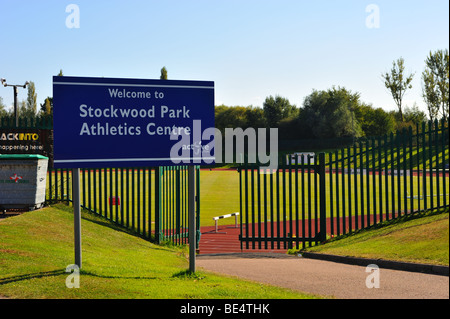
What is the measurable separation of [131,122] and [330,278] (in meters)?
4.19

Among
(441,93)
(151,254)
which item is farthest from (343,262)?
(441,93)

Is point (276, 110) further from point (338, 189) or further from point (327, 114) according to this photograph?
point (338, 189)

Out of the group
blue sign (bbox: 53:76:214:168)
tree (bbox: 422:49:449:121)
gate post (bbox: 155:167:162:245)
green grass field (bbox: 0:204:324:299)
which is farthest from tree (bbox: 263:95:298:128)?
blue sign (bbox: 53:76:214:168)

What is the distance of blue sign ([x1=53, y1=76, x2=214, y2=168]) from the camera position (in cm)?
727

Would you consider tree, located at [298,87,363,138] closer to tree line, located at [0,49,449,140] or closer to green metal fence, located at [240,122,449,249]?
tree line, located at [0,49,449,140]

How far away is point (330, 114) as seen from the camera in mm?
74312

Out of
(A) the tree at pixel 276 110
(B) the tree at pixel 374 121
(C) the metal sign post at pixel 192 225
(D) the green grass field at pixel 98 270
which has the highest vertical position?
(A) the tree at pixel 276 110

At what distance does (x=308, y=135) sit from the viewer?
76.3 metres

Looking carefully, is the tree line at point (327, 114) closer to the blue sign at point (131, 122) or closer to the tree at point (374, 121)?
the tree at point (374, 121)

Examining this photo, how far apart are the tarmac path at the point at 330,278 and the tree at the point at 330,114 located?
209 feet

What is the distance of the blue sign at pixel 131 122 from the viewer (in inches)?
286

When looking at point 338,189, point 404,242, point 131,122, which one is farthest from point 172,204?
point 404,242

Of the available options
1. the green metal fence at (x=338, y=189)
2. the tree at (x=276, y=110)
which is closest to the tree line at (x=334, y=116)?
the tree at (x=276, y=110)
